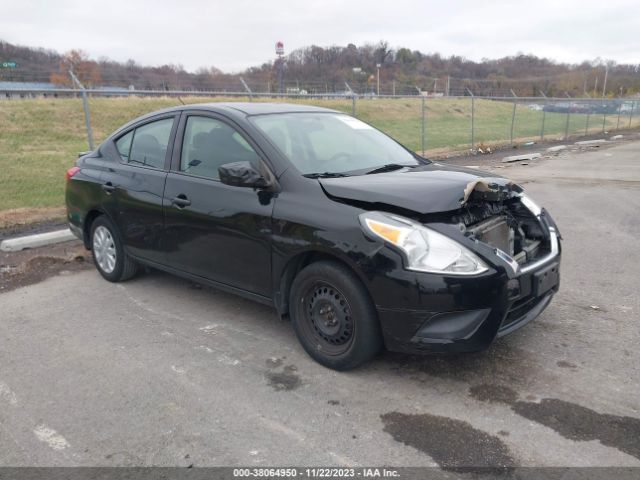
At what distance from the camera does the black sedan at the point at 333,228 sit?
10.1ft

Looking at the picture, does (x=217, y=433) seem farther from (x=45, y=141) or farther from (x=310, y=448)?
(x=45, y=141)

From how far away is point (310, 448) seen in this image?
9.00 ft

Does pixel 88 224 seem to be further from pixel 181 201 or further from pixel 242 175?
pixel 242 175

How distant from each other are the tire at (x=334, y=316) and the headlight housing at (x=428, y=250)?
1.16ft

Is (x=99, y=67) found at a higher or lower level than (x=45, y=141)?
higher

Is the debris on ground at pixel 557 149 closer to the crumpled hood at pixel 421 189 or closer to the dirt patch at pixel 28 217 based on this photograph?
the dirt patch at pixel 28 217

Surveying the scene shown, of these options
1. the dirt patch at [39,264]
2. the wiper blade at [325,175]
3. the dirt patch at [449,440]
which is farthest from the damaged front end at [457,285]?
the dirt patch at [39,264]

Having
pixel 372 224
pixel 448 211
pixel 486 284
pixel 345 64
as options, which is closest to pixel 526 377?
pixel 486 284

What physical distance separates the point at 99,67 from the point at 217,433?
25.9 metres

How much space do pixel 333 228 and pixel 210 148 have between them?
1.45 metres

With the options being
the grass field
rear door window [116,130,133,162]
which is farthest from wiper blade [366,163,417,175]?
the grass field

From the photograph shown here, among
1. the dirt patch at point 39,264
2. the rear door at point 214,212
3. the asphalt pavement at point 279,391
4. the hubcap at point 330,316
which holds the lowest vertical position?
the dirt patch at point 39,264

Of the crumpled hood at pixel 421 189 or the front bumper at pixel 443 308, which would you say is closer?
the front bumper at pixel 443 308

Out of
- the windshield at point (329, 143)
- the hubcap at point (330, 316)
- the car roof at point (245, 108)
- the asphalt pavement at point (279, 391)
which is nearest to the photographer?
the asphalt pavement at point (279, 391)
